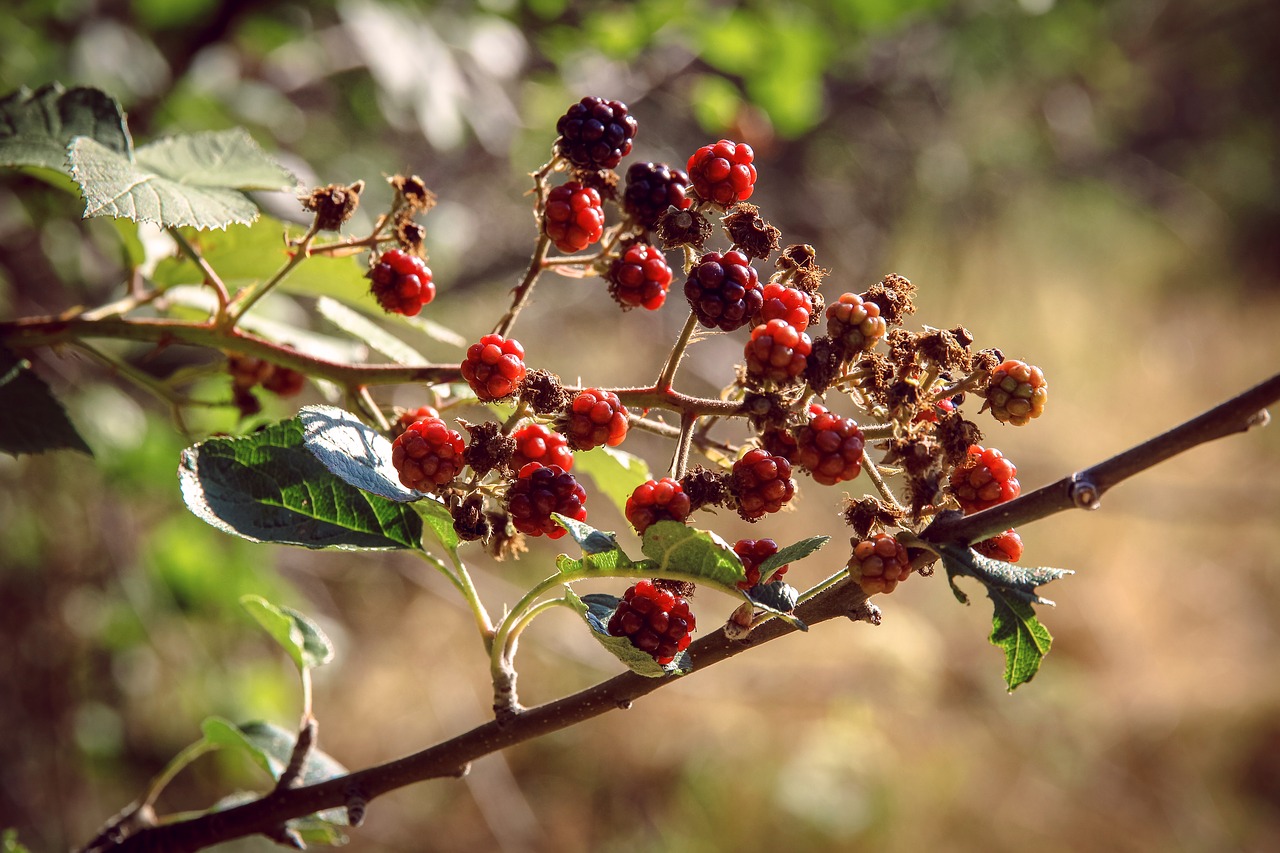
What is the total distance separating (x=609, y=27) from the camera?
2938mm

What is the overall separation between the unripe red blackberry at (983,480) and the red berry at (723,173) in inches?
15.4

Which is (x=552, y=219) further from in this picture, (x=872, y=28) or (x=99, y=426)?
(x=872, y=28)

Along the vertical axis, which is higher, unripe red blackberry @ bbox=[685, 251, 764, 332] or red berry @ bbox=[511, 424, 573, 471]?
unripe red blackberry @ bbox=[685, 251, 764, 332]

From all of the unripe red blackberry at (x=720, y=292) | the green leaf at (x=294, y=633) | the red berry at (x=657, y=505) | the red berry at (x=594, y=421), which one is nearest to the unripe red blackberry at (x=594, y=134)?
the unripe red blackberry at (x=720, y=292)

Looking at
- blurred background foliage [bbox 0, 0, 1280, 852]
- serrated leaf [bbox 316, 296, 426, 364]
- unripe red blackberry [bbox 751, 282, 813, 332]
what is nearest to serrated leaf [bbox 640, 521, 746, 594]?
unripe red blackberry [bbox 751, 282, 813, 332]

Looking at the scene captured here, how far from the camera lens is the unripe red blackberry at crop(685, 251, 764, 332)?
1023mm

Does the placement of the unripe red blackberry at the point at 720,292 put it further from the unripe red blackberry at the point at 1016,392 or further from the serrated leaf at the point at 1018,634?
the serrated leaf at the point at 1018,634

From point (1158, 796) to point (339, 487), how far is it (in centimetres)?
676

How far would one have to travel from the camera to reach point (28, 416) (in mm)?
1347

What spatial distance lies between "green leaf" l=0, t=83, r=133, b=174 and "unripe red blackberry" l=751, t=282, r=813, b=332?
90 centimetres

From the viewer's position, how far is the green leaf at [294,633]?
1.27 m

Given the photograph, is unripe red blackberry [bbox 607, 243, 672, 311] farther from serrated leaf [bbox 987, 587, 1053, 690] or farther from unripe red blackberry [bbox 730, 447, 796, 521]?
serrated leaf [bbox 987, 587, 1053, 690]

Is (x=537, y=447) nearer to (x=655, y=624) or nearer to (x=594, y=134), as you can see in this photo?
(x=655, y=624)

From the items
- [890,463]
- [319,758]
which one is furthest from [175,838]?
[890,463]
